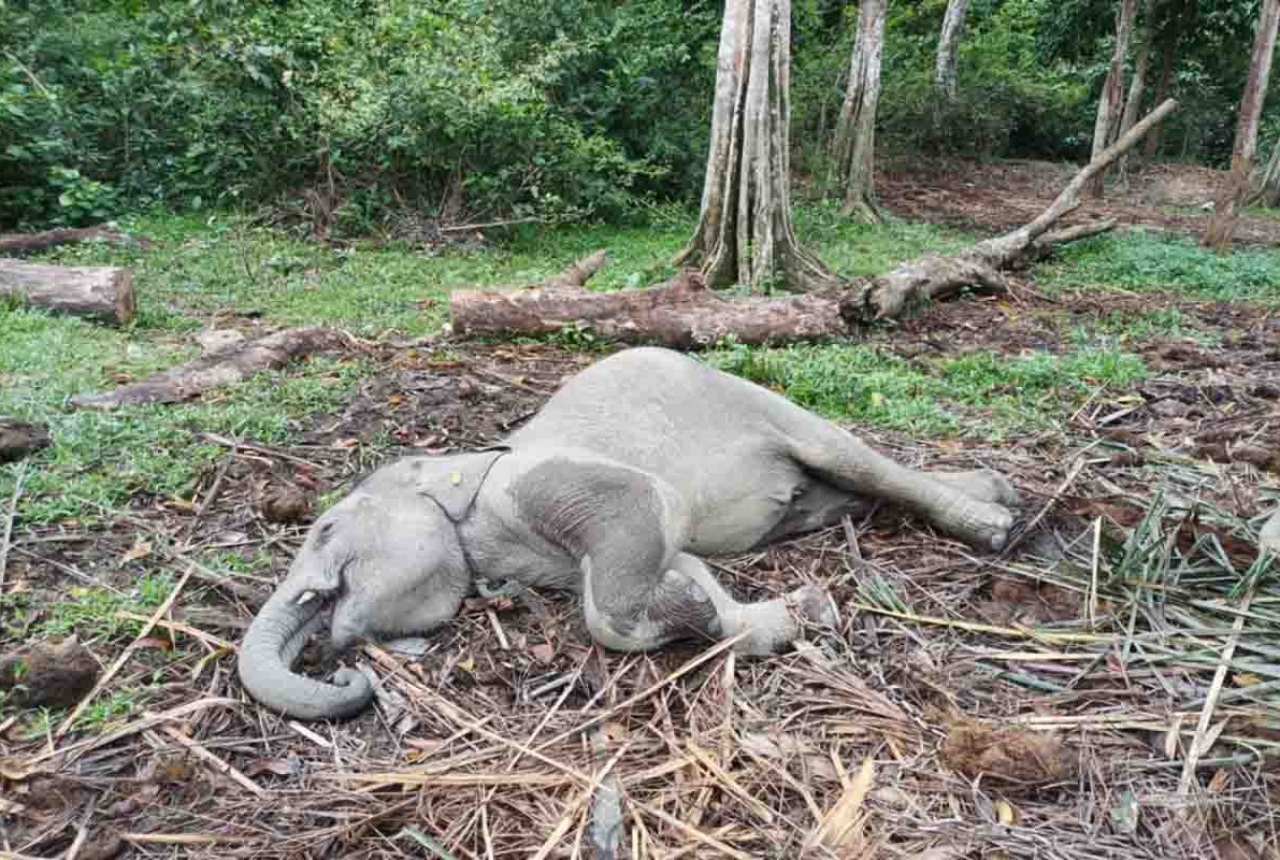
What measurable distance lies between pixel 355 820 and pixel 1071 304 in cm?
716

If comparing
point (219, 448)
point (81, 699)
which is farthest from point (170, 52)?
point (81, 699)

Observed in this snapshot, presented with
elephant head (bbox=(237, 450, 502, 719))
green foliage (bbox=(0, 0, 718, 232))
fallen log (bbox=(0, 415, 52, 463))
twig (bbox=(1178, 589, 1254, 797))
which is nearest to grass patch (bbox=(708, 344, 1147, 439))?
twig (bbox=(1178, 589, 1254, 797))

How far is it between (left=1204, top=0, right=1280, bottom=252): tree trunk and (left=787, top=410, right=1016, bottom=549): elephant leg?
8771 mm

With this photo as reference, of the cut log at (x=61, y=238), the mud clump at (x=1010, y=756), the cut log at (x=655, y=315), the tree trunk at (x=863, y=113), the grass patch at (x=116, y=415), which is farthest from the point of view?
the tree trunk at (x=863, y=113)

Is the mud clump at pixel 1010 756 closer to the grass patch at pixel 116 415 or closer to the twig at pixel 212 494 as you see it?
the twig at pixel 212 494

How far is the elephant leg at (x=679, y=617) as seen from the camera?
105 inches

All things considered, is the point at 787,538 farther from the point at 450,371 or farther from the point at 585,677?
the point at 450,371

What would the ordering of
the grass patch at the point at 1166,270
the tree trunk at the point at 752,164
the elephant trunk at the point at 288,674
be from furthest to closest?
the grass patch at the point at 1166,270 → the tree trunk at the point at 752,164 → the elephant trunk at the point at 288,674

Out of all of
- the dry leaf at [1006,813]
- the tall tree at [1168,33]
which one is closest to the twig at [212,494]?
the dry leaf at [1006,813]

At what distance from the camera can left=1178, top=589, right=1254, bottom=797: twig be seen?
2.15 metres

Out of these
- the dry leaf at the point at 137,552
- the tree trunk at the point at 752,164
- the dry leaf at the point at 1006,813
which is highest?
the tree trunk at the point at 752,164

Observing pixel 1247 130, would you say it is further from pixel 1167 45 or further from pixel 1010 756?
pixel 1010 756

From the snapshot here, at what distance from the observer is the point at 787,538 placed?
343 cm

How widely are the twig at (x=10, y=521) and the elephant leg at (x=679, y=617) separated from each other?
→ 2027 mm
